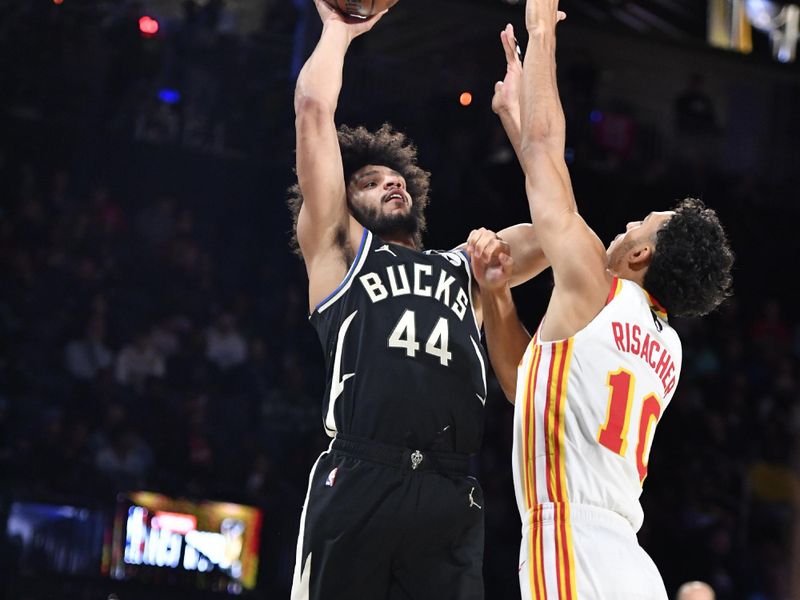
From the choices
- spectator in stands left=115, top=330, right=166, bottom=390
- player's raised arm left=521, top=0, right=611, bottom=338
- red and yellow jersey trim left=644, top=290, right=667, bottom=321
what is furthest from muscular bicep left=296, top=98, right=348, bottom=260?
spectator in stands left=115, top=330, right=166, bottom=390

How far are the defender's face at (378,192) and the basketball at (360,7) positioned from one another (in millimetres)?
585

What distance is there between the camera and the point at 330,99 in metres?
3.97

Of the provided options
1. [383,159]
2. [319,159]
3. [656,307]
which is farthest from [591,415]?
[383,159]

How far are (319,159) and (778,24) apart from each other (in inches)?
407

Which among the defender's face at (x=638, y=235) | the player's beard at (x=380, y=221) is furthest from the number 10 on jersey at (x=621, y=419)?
the player's beard at (x=380, y=221)

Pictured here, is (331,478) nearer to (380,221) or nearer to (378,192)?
(380,221)

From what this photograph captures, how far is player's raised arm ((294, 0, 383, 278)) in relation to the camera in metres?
3.91

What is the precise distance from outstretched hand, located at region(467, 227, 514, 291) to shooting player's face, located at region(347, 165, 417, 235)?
386 mm

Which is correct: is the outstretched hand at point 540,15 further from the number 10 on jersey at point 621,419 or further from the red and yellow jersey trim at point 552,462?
the number 10 on jersey at point 621,419

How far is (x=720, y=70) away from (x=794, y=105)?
1071mm

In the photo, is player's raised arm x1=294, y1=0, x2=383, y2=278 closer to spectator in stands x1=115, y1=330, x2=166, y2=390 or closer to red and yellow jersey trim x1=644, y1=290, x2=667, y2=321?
red and yellow jersey trim x1=644, y1=290, x2=667, y2=321

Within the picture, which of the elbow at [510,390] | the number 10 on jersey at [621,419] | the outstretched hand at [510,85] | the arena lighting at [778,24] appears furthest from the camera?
the arena lighting at [778,24]

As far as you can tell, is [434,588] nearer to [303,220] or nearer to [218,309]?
[303,220]

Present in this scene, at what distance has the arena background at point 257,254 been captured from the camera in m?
9.21
